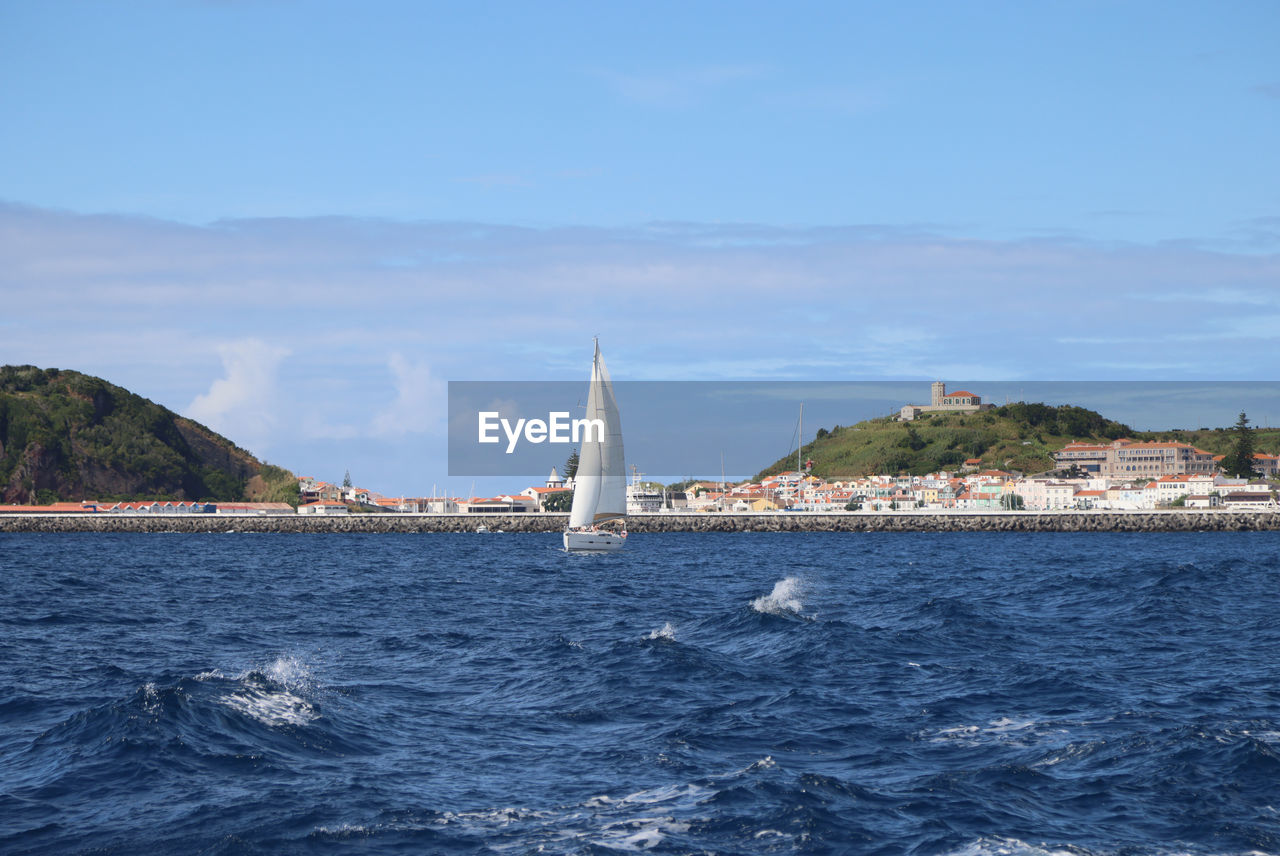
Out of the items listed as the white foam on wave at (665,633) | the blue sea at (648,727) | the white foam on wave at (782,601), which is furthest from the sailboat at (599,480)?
the white foam on wave at (665,633)

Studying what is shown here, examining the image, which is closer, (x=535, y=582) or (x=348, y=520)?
(x=535, y=582)

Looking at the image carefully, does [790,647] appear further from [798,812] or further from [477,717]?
[798,812]

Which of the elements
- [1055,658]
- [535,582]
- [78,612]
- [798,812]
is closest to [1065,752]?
[798,812]

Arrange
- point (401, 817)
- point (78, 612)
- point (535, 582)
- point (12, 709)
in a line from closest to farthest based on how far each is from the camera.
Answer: point (401, 817) < point (12, 709) < point (78, 612) < point (535, 582)

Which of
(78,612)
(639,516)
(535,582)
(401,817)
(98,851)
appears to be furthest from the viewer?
(639,516)

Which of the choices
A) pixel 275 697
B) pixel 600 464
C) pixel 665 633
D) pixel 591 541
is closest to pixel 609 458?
pixel 600 464

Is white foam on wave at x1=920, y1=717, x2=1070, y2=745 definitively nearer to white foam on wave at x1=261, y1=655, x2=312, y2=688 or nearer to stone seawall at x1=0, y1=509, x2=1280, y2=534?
white foam on wave at x1=261, y1=655, x2=312, y2=688

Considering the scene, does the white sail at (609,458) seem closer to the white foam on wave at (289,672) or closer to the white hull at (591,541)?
the white hull at (591,541)
